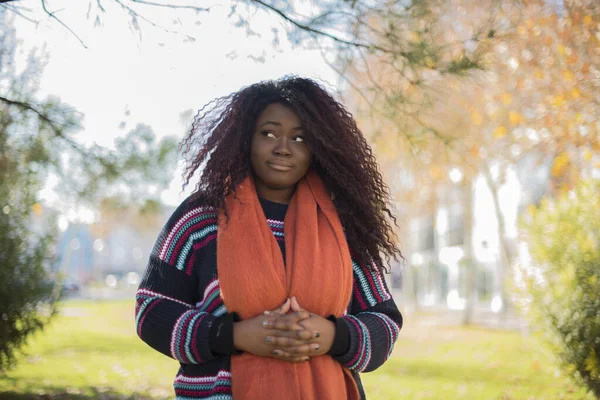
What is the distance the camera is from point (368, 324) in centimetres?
229

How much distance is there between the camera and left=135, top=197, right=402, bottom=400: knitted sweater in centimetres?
210

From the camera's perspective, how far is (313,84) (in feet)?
8.47

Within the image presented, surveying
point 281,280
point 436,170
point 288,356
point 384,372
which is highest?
point 436,170

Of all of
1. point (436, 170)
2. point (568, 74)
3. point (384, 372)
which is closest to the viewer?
point (568, 74)

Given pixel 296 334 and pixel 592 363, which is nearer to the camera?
pixel 296 334

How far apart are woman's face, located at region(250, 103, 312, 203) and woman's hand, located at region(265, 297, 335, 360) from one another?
513mm

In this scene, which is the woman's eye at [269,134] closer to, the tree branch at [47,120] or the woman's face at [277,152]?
the woman's face at [277,152]

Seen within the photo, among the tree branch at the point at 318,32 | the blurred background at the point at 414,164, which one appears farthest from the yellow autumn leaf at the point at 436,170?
the tree branch at the point at 318,32

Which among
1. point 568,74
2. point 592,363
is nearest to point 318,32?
point 592,363

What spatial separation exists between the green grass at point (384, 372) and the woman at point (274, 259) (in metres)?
4.35

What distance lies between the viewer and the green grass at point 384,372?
22.9 feet

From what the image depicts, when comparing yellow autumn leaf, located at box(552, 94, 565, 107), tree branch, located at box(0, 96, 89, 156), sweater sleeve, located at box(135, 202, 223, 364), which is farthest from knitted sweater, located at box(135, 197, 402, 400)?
yellow autumn leaf, located at box(552, 94, 565, 107)

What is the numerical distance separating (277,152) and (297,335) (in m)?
0.68

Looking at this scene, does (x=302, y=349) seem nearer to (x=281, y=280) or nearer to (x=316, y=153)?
(x=281, y=280)
